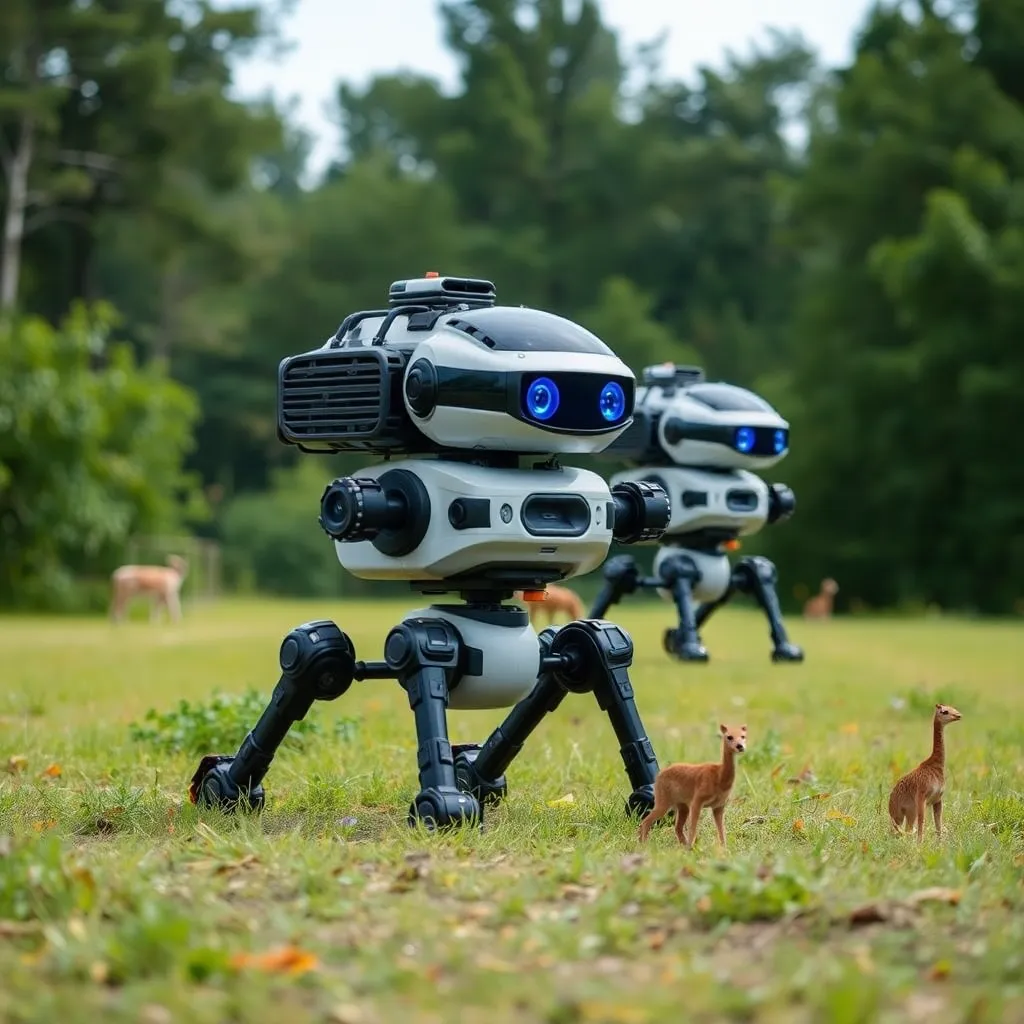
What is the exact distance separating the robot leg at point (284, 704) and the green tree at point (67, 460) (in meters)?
20.5

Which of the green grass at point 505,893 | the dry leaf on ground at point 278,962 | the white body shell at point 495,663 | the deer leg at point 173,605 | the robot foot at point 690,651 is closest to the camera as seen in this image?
the green grass at point 505,893

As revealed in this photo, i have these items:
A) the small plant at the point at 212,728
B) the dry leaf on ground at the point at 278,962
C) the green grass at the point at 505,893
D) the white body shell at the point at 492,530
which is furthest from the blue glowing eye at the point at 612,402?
the small plant at the point at 212,728

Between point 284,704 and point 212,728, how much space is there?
→ 203 centimetres

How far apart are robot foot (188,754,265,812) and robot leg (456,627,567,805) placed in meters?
0.69

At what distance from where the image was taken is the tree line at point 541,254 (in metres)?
30.0

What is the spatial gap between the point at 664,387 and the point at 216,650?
597 centimetres

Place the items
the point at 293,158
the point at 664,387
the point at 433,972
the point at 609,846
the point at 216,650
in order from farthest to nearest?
the point at 293,158, the point at 216,650, the point at 664,387, the point at 609,846, the point at 433,972

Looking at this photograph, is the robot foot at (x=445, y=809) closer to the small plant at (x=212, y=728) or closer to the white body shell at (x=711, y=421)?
the small plant at (x=212, y=728)

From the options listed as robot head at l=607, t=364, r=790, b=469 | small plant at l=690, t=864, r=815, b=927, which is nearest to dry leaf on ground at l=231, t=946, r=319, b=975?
small plant at l=690, t=864, r=815, b=927

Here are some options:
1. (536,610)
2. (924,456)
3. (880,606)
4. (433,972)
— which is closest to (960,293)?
(924,456)

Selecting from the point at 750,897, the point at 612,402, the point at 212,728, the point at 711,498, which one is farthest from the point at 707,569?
the point at 750,897

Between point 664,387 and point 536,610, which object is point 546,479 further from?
point 536,610

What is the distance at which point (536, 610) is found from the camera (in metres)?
15.7

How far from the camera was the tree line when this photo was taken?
29969mm
